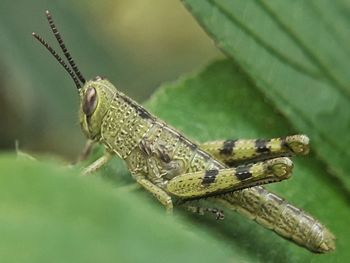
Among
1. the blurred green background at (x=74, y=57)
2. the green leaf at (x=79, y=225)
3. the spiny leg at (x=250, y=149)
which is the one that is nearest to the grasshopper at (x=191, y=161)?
the spiny leg at (x=250, y=149)

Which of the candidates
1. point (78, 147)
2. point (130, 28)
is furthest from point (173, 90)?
point (130, 28)

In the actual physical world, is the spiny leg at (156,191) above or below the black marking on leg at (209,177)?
below

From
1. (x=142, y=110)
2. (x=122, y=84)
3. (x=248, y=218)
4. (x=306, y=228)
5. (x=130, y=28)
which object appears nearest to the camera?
(x=306, y=228)

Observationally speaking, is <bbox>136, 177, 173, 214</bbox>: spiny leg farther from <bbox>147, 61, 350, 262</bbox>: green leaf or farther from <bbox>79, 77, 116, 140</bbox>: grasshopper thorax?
<bbox>79, 77, 116, 140</bbox>: grasshopper thorax

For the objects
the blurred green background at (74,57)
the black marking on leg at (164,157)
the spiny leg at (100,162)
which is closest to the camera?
the spiny leg at (100,162)

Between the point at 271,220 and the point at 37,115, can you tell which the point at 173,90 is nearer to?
the point at 271,220

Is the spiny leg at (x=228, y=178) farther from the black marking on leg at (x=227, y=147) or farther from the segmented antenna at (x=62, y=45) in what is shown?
the segmented antenna at (x=62, y=45)

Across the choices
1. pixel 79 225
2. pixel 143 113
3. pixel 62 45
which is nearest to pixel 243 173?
pixel 143 113
